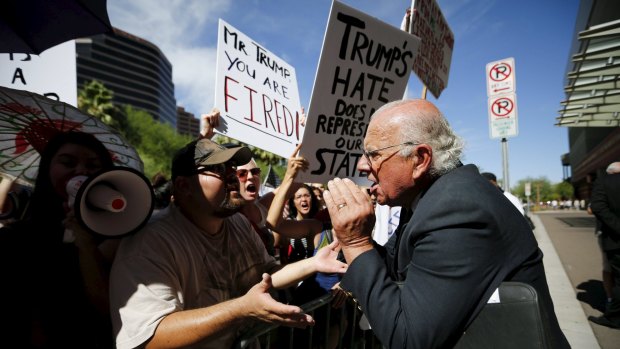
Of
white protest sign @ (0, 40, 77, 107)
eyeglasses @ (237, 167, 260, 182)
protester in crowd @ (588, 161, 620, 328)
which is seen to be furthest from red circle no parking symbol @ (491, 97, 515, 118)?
white protest sign @ (0, 40, 77, 107)

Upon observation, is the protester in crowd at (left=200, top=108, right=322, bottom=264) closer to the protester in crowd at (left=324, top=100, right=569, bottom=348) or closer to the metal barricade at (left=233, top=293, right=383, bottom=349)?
the metal barricade at (left=233, top=293, right=383, bottom=349)

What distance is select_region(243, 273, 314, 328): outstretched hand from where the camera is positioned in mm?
1272

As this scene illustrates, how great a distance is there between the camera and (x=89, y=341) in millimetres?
1466

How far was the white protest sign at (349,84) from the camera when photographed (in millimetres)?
2486

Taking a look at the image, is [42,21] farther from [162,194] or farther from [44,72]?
[162,194]

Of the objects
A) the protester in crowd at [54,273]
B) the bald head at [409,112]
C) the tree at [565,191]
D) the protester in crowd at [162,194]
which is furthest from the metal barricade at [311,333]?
the tree at [565,191]

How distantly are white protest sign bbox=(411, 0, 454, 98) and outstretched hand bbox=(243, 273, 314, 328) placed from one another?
270cm

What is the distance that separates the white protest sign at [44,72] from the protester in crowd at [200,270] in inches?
64.6

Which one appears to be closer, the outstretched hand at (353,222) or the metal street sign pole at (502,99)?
the outstretched hand at (353,222)

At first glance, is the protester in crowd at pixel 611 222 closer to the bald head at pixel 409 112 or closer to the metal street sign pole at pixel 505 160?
the metal street sign pole at pixel 505 160

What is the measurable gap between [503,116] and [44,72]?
6828 millimetres

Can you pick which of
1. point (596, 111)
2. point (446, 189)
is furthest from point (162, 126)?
point (446, 189)

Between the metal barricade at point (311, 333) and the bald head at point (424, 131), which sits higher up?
the bald head at point (424, 131)

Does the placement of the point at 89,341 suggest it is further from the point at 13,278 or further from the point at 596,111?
the point at 596,111
